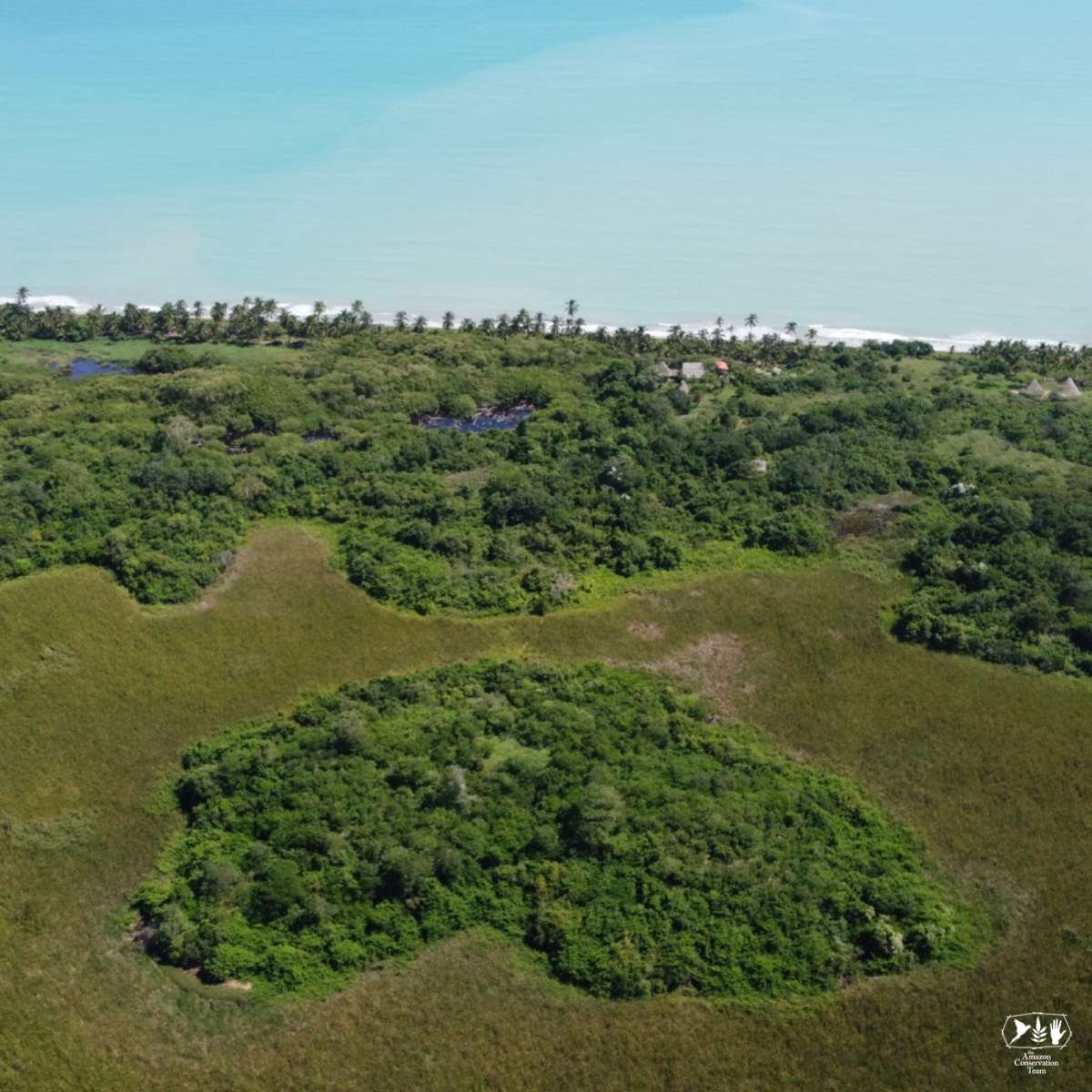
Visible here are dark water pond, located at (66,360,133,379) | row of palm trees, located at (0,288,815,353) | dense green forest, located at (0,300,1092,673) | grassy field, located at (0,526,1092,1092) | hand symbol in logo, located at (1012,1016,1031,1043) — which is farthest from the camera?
row of palm trees, located at (0,288,815,353)

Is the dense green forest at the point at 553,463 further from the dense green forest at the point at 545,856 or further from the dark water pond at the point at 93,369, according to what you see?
the dense green forest at the point at 545,856

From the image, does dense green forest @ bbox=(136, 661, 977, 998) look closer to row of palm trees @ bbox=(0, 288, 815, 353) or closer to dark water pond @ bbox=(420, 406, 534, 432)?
dark water pond @ bbox=(420, 406, 534, 432)

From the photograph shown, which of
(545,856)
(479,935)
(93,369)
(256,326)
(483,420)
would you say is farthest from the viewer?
(256,326)

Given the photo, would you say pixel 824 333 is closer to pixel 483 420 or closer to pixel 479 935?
pixel 483 420

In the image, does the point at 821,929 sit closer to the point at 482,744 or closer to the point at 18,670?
the point at 482,744

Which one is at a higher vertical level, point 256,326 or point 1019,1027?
point 256,326

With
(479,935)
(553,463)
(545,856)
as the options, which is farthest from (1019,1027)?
(553,463)

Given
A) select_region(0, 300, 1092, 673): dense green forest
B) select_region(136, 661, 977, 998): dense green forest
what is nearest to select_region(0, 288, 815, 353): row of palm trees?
select_region(0, 300, 1092, 673): dense green forest
